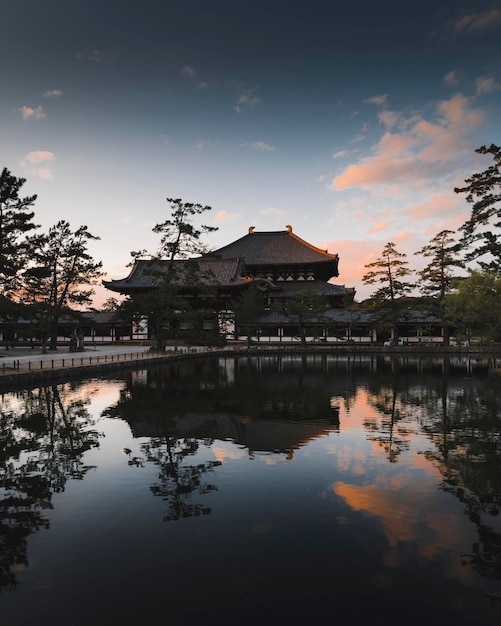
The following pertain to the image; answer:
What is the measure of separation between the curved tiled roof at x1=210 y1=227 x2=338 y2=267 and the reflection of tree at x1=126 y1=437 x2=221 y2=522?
52448 mm

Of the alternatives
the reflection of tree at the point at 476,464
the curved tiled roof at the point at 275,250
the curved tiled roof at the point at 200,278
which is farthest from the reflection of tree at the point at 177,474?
the curved tiled roof at the point at 275,250

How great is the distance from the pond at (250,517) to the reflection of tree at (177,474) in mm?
63

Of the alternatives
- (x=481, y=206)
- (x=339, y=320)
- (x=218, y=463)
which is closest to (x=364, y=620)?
(x=218, y=463)

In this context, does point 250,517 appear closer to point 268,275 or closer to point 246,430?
point 246,430

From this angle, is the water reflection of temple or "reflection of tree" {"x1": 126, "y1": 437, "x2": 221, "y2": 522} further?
the water reflection of temple

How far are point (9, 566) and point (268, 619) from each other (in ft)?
13.6

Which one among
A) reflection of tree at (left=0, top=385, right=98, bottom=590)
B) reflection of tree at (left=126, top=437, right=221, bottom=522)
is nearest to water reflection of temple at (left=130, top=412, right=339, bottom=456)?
reflection of tree at (left=126, top=437, right=221, bottom=522)

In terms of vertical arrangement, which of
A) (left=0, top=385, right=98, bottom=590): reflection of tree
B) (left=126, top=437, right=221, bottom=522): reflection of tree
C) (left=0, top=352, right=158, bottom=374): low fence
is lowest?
(left=126, top=437, right=221, bottom=522): reflection of tree

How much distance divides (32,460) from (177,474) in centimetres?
432

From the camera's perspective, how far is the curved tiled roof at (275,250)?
2635 inches

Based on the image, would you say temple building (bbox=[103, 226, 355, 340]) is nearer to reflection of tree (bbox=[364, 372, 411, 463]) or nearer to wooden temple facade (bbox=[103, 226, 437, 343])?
wooden temple facade (bbox=[103, 226, 437, 343])

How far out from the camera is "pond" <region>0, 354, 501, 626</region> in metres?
5.74

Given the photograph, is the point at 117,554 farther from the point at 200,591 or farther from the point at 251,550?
the point at 251,550

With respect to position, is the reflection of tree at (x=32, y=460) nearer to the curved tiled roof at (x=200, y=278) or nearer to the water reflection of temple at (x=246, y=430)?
the water reflection of temple at (x=246, y=430)
